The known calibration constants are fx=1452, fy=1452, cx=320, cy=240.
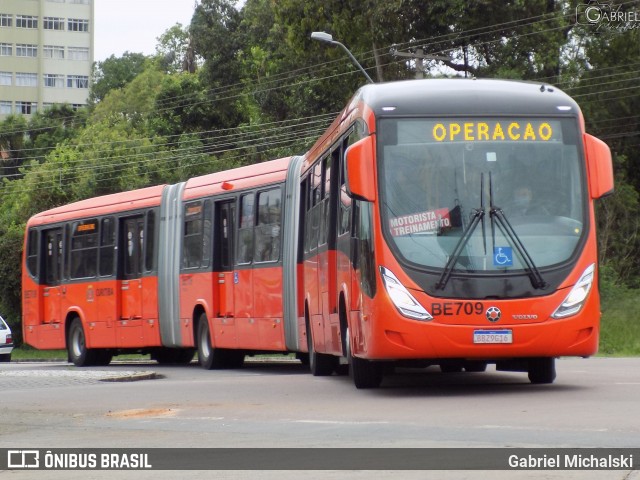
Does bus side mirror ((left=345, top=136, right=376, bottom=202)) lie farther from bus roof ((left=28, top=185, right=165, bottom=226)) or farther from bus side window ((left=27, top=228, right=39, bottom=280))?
bus side window ((left=27, top=228, right=39, bottom=280))

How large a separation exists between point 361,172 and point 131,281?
13.5 m

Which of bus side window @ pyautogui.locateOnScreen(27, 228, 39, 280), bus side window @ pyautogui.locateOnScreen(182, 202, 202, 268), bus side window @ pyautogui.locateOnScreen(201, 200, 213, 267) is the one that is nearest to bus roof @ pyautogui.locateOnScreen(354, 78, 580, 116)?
bus side window @ pyautogui.locateOnScreen(201, 200, 213, 267)

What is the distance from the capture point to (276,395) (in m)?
16.3

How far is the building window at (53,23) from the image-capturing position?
140375mm

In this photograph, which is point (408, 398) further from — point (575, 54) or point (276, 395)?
point (575, 54)

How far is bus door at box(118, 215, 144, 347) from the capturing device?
27625mm

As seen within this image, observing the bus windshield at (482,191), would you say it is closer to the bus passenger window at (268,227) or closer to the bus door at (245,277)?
the bus passenger window at (268,227)

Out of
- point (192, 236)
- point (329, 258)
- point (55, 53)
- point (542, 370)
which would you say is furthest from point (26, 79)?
point (542, 370)

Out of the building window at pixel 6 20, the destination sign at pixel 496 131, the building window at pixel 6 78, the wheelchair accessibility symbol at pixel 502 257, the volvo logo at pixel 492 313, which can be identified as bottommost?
the volvo logo at pixel 492 313

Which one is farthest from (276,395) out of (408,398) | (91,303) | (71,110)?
(71,110)

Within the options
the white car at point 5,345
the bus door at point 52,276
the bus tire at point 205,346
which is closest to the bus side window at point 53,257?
the bus door at point 52,276

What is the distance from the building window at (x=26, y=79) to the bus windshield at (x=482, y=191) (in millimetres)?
129578

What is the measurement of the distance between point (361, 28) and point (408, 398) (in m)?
34.3
